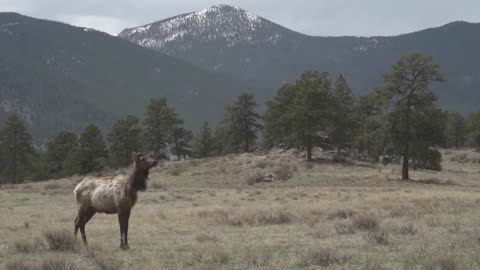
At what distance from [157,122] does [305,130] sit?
29027mm

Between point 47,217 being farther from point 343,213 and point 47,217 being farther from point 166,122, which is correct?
point 166,122

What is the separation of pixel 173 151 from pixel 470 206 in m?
75.6

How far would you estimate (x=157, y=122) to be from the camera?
87812 mm

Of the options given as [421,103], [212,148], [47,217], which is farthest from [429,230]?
[212,148]

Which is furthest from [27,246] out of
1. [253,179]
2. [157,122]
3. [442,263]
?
[157,122]

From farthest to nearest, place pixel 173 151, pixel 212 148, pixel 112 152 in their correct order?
pixel 212 148, pixel 173 151, pixel 112 152

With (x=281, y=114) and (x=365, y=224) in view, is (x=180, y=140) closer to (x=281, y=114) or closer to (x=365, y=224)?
(x=281, y=114)

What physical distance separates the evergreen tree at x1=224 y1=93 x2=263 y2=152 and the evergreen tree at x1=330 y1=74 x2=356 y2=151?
43.8 ft

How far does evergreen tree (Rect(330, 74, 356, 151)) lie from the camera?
70.4 m

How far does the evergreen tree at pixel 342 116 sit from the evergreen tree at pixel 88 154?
34.3 meters

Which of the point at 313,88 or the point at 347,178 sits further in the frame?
the point at 313,88

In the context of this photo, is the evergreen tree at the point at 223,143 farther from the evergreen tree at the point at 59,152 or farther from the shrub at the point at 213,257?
the shrub at the point at 213,257

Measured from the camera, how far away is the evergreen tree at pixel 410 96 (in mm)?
50422

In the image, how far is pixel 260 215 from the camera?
2148cm
